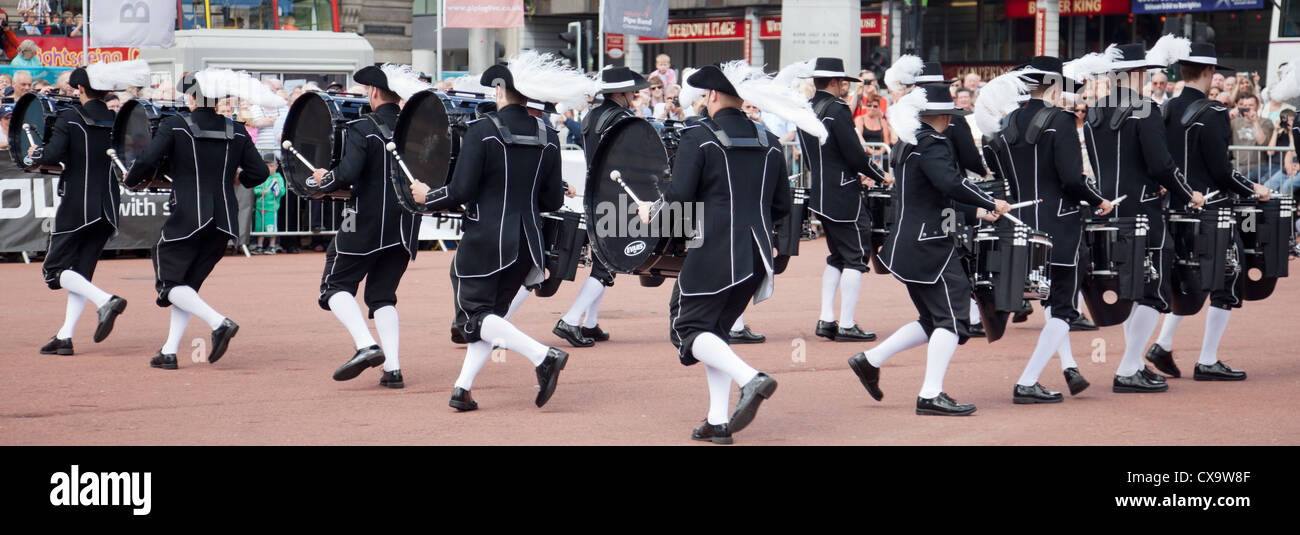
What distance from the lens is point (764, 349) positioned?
394 inches

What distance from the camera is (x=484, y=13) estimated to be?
837 inches

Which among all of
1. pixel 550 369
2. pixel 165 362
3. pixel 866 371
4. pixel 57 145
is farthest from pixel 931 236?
pixel 57 145

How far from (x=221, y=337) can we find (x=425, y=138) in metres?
1.98

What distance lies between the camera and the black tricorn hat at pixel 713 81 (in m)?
6.67

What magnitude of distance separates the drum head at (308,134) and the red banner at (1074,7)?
29165 millimetres

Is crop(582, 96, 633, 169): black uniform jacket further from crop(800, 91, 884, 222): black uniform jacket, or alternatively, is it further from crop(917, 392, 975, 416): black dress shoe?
crop(917, 392, 975, 416): black dress shoe

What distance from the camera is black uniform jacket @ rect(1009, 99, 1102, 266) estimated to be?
776 centimetres

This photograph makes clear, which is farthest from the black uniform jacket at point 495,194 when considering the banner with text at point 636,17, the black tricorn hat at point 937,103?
the banner with text at point 636,17

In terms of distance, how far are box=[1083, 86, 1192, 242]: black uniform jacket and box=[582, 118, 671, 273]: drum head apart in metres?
2.61

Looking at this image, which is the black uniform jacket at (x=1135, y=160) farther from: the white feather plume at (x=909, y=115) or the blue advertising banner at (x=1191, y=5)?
the blue advertising banner at (x=1191, y=5)

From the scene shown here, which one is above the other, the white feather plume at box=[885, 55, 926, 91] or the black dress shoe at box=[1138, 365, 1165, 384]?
the white feather plume at box=[885, 55, 926, 91]

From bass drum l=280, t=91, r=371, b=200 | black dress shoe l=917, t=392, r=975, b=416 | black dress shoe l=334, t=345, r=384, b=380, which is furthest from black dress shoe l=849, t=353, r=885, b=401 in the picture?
bass drum l=280, t=91, r=371, b=200

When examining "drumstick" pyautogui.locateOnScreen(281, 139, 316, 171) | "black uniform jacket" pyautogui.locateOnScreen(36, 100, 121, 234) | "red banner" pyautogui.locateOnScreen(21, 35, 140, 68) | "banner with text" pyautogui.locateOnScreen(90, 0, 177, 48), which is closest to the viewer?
"drumstick" pyautogui.locateOnScreen(281, 139, 316, 171)
